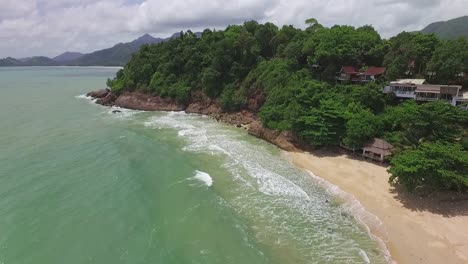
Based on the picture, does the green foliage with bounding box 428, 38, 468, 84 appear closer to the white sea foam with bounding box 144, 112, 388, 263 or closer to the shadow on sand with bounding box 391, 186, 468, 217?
the shadow on sand with bounding box 391, 186, 468, 217

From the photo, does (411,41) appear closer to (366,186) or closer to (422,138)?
(422,138)

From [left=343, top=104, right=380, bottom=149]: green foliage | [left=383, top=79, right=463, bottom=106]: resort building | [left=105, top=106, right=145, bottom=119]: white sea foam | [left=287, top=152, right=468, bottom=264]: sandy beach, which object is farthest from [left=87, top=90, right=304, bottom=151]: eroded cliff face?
[left=383, top=79, right=463, bottom=106]: resort building

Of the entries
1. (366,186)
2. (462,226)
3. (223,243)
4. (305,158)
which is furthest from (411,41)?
(223,243)

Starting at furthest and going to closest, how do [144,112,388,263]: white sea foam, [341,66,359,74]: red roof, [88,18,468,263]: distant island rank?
1. [341,66,359,74]: red roof
2. [88,18,468,263]: distant island
3. [144,112,388,263]: white sea foam

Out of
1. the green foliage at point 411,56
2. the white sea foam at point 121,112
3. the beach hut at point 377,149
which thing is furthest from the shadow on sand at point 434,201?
the white sea foam at point 121,112

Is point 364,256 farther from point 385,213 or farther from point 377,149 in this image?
point 377,149

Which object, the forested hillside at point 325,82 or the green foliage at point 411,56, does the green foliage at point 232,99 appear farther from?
the green foliage at point 411,56
